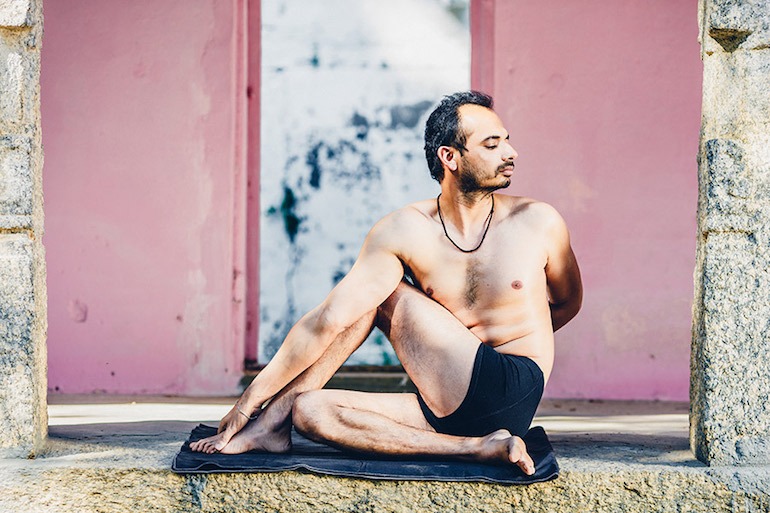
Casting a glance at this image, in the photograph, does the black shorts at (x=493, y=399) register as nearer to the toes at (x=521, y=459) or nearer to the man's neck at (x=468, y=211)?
the toes at (x=521, y=459)

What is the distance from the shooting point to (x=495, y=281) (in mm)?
4180

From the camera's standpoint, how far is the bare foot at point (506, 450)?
3.82 m

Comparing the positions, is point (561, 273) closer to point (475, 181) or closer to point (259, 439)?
point (475, 181)

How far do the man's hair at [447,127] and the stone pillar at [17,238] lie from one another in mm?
1498

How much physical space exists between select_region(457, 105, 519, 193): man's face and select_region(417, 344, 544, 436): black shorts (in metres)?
0.63

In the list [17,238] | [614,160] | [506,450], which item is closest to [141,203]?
[17,238]

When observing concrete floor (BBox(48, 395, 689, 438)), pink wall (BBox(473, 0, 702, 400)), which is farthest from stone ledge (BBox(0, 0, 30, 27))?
pink wall (BBox(473, 0, 702, 400))

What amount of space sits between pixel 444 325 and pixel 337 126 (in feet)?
9.97

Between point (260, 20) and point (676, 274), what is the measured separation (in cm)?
290

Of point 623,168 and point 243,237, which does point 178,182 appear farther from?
point 623,168

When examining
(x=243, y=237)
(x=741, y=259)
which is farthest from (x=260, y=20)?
(x=741, y=259)

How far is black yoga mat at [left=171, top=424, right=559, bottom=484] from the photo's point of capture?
12.7 ft

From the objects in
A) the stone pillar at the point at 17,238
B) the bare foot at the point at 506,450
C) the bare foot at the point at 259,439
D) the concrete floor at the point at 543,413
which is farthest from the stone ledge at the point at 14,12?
the bare foot at the point at 506,450

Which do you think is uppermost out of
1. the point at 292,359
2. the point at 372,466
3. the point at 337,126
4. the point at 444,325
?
the point at 337,126
